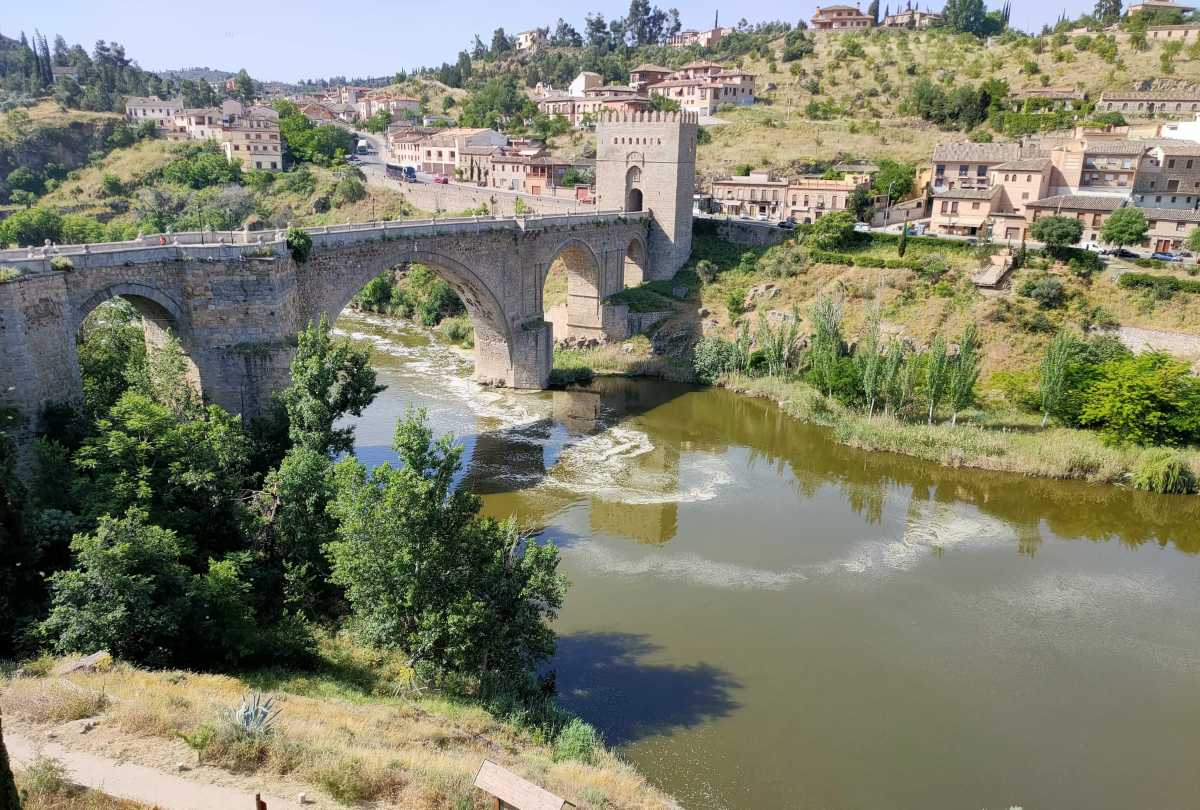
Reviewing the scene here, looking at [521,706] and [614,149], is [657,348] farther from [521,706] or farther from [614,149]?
[521,706]

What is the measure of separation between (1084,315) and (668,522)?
21.8 metres

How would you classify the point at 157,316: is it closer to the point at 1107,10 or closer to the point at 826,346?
the point at 826,346

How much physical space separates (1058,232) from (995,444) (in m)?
13.7

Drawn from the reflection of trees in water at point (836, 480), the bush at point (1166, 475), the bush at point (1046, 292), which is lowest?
the reflection of trees in water at point (836, 480)

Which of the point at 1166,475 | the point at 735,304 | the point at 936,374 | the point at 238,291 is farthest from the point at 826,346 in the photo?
the point at 238,291

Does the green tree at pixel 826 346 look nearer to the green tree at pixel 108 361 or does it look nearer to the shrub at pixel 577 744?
the shrub at pixel 577 744

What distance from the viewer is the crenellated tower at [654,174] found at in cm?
4106

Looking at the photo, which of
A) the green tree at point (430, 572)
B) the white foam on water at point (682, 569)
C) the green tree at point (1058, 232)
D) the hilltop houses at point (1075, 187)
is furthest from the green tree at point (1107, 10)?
the green tree at point (430, 572)

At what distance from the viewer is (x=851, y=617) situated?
17984mm

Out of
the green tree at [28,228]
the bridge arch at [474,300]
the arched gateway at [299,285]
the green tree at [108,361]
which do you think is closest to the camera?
the arched gateway at [299,285]

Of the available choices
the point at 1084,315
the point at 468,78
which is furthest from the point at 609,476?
the point at 468,78

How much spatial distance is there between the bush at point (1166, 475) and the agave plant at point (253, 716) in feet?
84.1

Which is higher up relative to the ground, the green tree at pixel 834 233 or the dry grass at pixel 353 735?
the green tree at pixel 834 233

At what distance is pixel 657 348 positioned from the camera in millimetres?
38875
